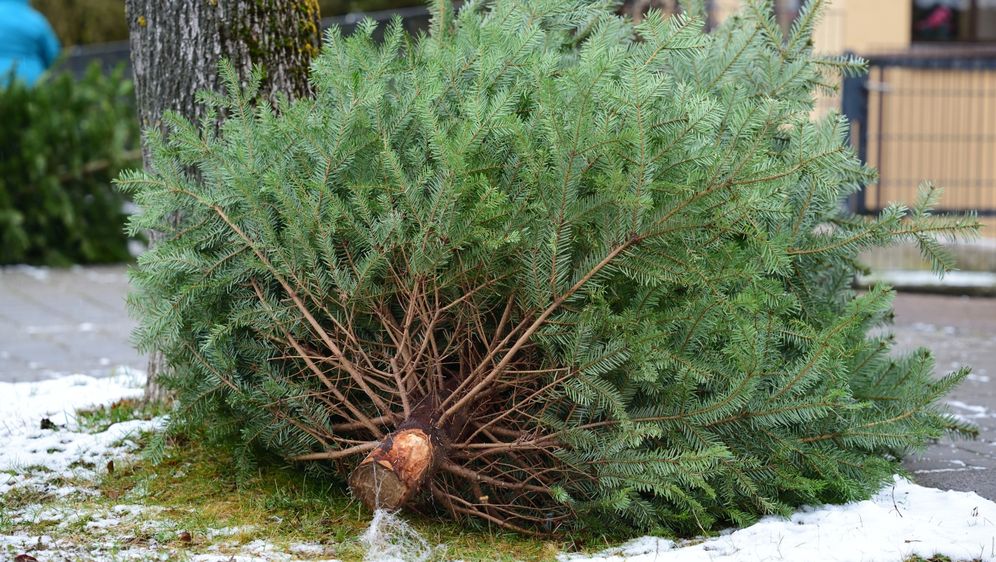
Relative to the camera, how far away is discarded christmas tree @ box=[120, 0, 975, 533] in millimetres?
2959

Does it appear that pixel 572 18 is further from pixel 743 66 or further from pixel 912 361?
pixel 912 361

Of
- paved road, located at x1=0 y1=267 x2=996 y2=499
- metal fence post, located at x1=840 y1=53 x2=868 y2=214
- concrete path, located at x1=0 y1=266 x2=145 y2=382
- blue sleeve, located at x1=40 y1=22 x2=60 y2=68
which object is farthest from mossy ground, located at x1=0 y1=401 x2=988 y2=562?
blue sleeve, located at x1=40 y1=22 x2=60 y2=68

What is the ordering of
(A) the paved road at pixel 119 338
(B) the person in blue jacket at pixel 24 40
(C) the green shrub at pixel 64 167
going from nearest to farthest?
(A) the paved road at pixel 119 338 → (C) the green shrub at pixel 64 167 → (B) the person in blue jacket at pixel 24 40

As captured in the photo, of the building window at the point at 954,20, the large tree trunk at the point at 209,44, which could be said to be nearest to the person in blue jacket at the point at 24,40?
the large tree trunk at the point at 209,44

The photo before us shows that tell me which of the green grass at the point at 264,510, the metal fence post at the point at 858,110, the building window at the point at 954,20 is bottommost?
the green grass at the point at 264,510

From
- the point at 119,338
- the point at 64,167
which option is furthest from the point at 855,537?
the point at 64,167

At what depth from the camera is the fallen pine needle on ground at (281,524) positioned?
9.83 feet

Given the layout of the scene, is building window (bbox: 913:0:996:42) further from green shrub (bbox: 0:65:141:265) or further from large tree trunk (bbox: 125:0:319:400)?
large tree trunk (bbox: 125:0:319:400)

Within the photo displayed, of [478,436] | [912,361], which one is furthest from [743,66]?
[478,436]

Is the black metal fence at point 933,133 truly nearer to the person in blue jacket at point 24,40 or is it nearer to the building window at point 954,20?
the building window at point 954,20

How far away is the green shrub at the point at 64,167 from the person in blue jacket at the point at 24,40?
1008 millimetres

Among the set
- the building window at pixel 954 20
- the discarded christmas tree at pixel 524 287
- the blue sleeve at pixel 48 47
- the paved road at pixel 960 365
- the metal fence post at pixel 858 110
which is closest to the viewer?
the discarded christmas tree at pixel 524 287

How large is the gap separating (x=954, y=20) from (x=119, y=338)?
10609mm

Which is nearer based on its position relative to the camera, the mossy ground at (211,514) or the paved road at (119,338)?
the mossy ground at (211,514)
